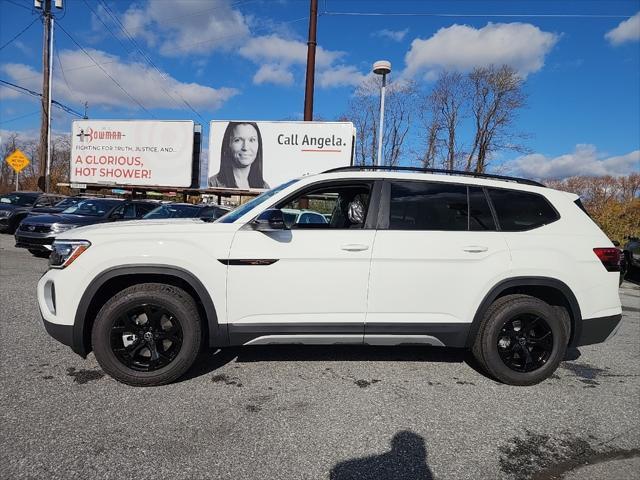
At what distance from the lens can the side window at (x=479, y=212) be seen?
3729 millimetres

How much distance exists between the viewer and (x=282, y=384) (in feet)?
11.8

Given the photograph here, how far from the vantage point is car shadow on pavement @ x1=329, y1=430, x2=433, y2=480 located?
96.7 inches

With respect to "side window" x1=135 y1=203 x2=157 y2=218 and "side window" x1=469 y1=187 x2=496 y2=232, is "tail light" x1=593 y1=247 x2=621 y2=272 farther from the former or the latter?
"side window" x1=135 y1=203 x2=157 y2=218

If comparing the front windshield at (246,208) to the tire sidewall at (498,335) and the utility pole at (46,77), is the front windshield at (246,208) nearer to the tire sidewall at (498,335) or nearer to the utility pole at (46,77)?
the tire sidewall at (498,335)

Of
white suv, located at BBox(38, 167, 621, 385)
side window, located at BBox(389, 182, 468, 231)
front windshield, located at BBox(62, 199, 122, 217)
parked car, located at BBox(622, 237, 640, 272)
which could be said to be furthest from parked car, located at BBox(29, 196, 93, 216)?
parked car, located at BBox(622, 237, 640, 272)

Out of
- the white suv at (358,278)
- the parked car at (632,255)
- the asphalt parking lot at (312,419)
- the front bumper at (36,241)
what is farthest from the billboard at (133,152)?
the parked car at (632,255)

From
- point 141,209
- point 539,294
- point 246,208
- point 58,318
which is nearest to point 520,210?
point 539,294

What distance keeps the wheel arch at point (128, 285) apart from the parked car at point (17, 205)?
45.9 ft

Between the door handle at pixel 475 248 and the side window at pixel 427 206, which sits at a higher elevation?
the side window at pixel 427 206

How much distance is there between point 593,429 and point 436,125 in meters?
29.8

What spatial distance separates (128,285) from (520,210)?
11.6 feet

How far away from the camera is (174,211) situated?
1082 cm

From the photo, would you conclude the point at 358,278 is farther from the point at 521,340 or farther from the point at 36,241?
the point at 36,241

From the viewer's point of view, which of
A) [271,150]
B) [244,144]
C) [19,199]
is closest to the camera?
[271,150]
